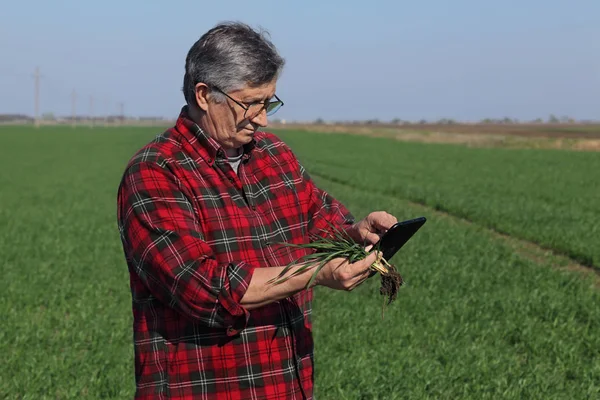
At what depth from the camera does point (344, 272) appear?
2.32 meters

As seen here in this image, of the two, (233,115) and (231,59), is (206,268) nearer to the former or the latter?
(233,115)

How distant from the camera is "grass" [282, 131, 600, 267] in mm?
13602

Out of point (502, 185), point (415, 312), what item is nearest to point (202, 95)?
point (415, 312)

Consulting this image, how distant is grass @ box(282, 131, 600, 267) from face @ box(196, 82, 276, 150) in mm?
9500

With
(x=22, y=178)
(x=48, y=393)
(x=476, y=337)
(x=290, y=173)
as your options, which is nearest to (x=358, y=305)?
(x=476, y=337)

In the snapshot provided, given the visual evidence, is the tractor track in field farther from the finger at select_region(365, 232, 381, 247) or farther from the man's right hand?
the man's right hand

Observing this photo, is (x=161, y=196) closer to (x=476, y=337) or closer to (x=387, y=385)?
(x=387, y=385)

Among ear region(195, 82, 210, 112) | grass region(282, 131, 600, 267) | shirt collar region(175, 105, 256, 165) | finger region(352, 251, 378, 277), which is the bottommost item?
grass region(282, 131, 600, 267)

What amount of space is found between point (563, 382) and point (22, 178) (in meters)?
25.9

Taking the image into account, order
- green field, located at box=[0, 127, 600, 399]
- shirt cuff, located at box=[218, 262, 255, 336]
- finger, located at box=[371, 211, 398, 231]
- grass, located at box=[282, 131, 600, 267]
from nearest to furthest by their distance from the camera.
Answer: shirt cuff, located at box=[218, 262, 255, 336] < finger, located at box=[371, 211, 398, 231] < green field, located at box=[0, 127, 600, 399] < grass, located at box=[282, 131, 600, 267]

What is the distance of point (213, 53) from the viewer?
246cm

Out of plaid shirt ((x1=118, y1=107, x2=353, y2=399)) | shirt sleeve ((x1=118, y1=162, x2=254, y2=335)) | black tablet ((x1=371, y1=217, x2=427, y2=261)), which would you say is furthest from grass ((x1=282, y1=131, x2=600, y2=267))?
shirt sleeve ((x1=118, y1=162, x2=254, y2=335))

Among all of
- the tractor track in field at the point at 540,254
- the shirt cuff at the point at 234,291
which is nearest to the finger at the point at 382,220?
the shirt cuff at the point at 234,291

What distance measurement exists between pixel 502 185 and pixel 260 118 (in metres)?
20.8
